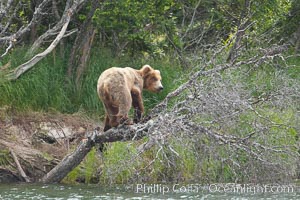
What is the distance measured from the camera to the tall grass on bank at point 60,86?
14461 millimetres

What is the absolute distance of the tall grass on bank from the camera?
569 inches

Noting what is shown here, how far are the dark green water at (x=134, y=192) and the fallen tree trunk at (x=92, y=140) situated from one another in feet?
0.64

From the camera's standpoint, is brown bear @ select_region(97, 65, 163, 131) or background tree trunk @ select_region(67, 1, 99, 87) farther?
background tree trunk @ select_region(67, 1, 99, 87)

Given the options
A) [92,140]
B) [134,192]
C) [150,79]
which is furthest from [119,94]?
[134,192]

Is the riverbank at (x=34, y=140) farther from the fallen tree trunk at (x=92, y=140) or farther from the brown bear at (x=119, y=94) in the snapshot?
the brown bear at (x=119, y=94)

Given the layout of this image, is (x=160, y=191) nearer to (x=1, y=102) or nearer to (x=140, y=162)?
(x=140, y=162)

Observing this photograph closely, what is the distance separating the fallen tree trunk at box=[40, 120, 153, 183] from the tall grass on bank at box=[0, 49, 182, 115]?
2750 millimetres

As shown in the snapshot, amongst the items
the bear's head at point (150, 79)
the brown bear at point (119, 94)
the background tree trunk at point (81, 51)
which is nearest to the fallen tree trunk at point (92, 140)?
the brown bear at point (119, 94)

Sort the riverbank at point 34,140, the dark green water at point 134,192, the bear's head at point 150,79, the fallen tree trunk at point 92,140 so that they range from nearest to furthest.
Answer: the fallen tree trunk at point 92,140 < the dark green water at point 134,192 < the bear's head at point 150,79 < the riverbank at point 34,140

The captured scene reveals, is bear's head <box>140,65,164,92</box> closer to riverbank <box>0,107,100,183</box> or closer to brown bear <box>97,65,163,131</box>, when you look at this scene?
brown bear <box>97,65,163,131</box>

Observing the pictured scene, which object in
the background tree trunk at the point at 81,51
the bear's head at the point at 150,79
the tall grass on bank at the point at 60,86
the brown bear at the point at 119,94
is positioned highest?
the background tree trunk at the point at 81,51

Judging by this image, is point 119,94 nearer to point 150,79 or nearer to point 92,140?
point 92,140

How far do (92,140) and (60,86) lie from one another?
4620 mm

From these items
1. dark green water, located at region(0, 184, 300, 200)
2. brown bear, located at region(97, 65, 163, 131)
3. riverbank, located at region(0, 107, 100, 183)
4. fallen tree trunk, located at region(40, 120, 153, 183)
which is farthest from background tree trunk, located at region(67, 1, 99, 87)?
brown bear, located at region(97, 65, 163, 131)
